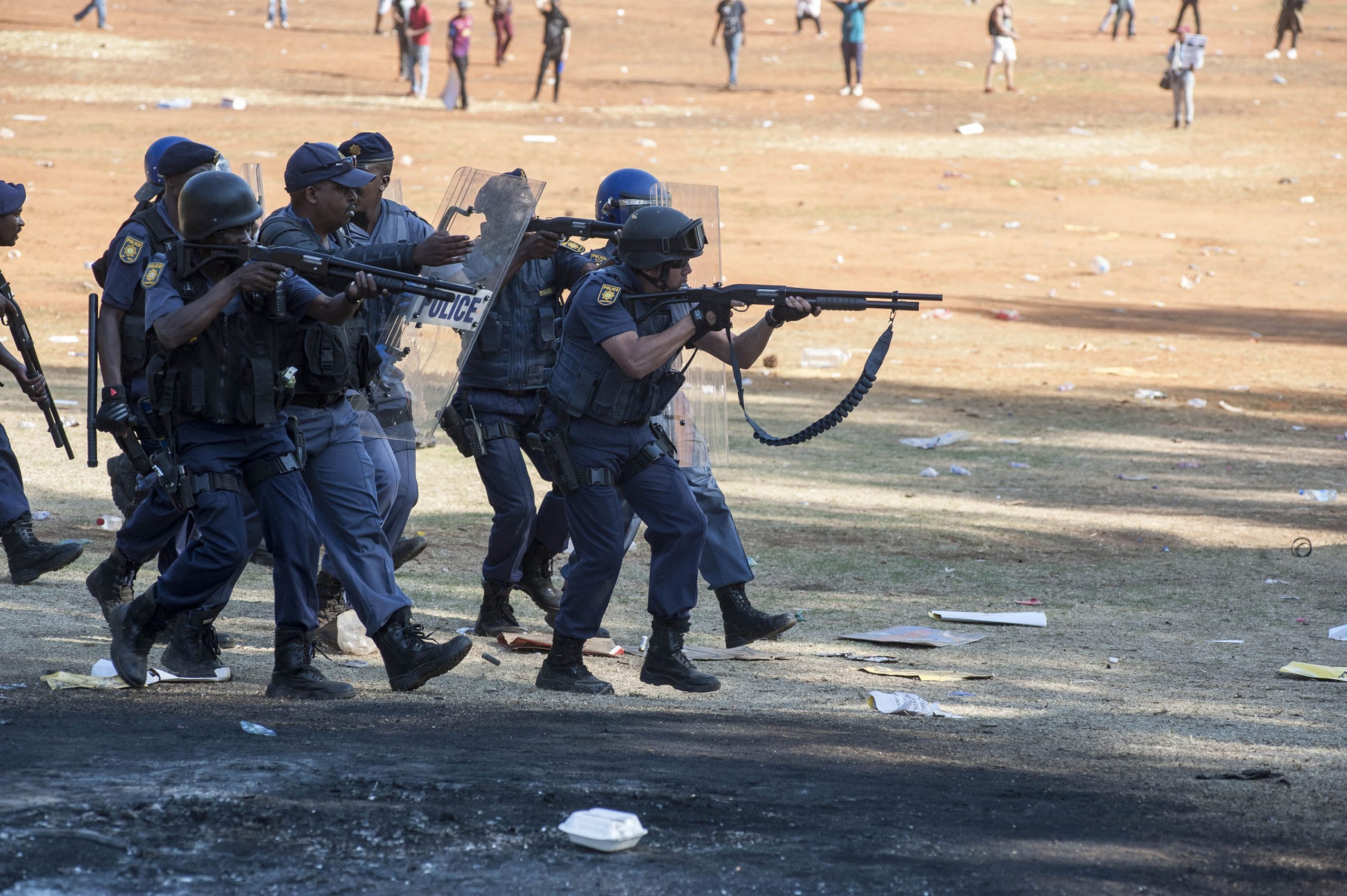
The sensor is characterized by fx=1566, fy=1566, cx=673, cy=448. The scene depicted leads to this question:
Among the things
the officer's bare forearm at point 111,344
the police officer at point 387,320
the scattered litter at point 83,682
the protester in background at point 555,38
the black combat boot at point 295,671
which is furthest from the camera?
the protester in background at point 555,38

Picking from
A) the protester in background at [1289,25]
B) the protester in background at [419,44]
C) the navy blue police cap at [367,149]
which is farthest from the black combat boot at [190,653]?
the protester in background at [1289,25]

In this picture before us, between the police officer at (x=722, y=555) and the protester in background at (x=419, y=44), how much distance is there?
2077cm

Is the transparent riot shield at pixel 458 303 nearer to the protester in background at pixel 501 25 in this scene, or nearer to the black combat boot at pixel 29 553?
the black combat boot at pixel 29 553

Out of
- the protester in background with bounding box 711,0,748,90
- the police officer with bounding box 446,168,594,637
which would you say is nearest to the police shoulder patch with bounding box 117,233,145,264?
the police officer with bounding box 446,168,594,637

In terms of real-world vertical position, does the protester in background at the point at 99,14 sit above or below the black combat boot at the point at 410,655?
above

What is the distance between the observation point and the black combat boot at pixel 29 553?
20.5ft

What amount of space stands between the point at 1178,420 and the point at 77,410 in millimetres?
7738

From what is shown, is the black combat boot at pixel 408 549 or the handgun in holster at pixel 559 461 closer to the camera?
the handgun in holster at pixel 559 461

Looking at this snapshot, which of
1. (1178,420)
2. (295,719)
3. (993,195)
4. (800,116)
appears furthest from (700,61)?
(295,719)

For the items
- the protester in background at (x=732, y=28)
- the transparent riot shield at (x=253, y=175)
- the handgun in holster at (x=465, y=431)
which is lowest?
the handgun in holster at (x=465, y=431)

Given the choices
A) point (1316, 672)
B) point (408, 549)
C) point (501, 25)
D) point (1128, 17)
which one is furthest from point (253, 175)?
point (1128, 17)

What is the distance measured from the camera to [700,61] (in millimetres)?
34156

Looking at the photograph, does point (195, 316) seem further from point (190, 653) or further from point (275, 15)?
point (275, 15)

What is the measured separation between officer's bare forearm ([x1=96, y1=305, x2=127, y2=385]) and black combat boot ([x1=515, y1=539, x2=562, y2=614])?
5.78ft
